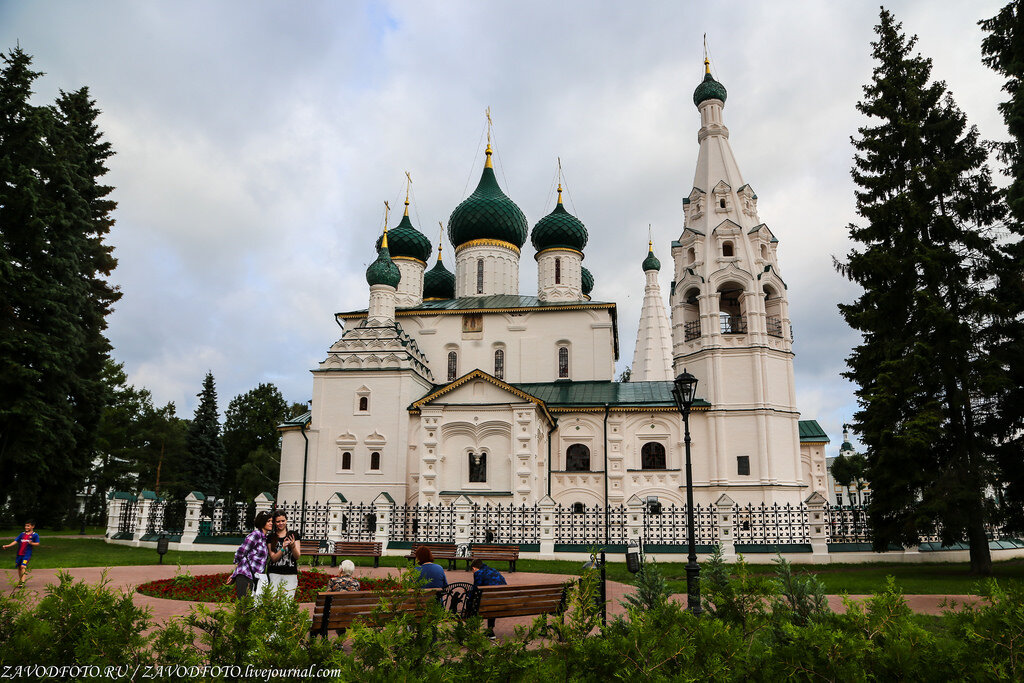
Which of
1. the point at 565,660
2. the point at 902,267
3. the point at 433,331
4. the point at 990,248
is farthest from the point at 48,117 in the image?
the point at 990,248

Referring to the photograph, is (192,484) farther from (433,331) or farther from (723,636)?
(723,636)

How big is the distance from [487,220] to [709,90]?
40.6ft

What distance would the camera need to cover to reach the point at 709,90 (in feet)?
95.6

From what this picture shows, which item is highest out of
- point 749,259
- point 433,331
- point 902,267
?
point 749,259

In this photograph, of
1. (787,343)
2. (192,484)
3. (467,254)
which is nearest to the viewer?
(787,343)

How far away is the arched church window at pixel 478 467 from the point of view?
2417cm

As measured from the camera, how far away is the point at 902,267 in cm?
1425

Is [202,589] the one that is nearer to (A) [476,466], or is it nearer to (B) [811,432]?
(A) [476,466]

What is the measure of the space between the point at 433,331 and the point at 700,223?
1331 centimetres

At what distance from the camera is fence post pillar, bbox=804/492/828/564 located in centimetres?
1745

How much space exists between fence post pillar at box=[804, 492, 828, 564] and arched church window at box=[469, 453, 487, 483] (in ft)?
37.1

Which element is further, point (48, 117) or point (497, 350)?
point (497, 350)

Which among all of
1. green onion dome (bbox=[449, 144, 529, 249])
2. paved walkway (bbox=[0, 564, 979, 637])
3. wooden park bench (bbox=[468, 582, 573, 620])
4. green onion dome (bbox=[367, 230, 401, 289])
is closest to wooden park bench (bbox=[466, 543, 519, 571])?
paved walkway (bbox=[0, 564, 979, 637])

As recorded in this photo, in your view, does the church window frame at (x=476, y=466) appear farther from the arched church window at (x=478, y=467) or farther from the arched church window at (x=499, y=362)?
the arched church window at (x=499, y=362)
